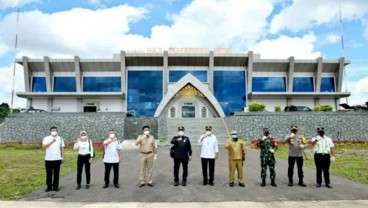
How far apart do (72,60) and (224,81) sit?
21067mm

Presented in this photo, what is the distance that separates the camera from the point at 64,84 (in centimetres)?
4766

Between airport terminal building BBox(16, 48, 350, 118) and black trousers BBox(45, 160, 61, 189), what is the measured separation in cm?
3602

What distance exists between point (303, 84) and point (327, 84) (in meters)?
3.57

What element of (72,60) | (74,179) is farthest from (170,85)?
(74,179)

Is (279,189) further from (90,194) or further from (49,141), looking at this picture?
(49,141)

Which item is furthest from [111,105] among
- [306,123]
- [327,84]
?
[327,84]

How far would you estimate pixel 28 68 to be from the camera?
47.2 meters

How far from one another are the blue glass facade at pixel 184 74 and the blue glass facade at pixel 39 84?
1779 cm

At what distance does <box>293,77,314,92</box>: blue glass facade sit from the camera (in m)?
48.3

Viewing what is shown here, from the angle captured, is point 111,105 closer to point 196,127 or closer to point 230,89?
point 230,89

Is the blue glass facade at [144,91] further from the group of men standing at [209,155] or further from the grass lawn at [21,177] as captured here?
the group of men standing at [209,155]

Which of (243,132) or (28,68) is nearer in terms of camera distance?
(243,132)

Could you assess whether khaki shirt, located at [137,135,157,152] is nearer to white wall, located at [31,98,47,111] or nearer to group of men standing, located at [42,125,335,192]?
group of men standing, located at [42,125,335,192]

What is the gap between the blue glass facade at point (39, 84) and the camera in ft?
156
